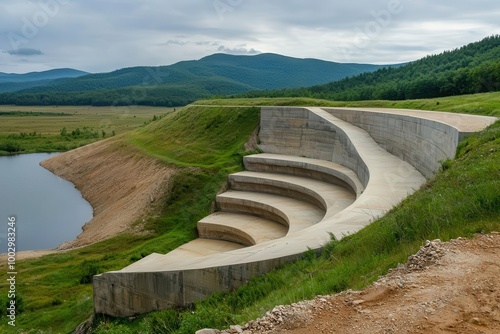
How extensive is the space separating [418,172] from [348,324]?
40.1ft

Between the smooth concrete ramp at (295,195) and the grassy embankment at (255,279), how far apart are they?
56 centimetres

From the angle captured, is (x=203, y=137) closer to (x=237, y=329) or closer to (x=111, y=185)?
(x=111, y=185)

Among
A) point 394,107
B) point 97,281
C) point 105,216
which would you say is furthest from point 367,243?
point 105,216

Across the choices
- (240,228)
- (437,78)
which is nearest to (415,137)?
(240,228)

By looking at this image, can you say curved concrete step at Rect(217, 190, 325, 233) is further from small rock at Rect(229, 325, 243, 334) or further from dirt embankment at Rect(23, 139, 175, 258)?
small rock at Rect(229, 325, 243, 334)

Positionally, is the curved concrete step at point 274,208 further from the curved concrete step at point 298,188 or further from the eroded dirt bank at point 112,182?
the eroded dirt bank at point 112,182

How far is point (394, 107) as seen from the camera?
83.9ft

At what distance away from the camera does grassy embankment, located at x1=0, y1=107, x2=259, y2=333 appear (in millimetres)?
13938

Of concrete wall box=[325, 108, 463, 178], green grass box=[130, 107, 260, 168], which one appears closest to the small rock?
concrete wall box=[325, 108, 463, 178]

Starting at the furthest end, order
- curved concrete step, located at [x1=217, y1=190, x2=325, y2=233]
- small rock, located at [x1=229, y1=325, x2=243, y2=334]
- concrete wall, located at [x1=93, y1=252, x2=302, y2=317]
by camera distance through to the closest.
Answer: curved concrete step, located at [x1=217, y1=190, x2=325, y2=233] < concrete wall, located at [x1=93, y1=252, x2=302, y2=317] < small rock, located at [x1=229, y1=325, x2=243, y2=334]

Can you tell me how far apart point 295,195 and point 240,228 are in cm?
321

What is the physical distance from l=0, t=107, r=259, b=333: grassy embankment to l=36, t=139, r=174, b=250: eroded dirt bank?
A: 105 cm

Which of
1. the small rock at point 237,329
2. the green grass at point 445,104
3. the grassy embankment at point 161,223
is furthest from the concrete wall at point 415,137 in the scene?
the small rock at point 237,329

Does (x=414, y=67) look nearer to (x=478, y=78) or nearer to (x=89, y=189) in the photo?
(x=478, y=78)
